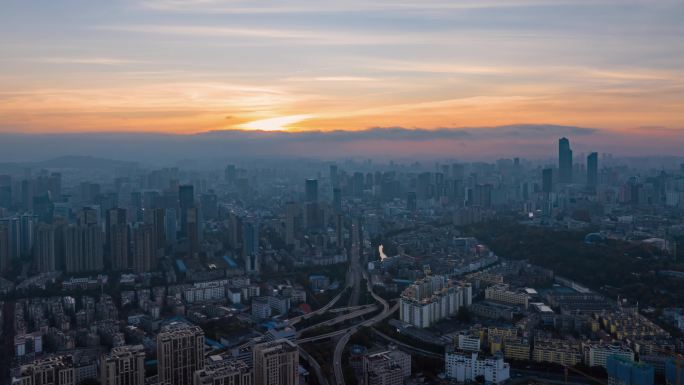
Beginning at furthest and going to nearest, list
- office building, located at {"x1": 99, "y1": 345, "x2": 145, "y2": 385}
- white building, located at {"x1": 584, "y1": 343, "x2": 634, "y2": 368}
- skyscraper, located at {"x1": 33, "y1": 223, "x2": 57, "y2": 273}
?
1. skyscraper, located at {"x1": 33, "y1": 223, "x2": 57, "y2": 273}
2. white building, located at {"x1": 584, "y1": 343, "x2": 634, "y2": 368}
3. office building, located at {"x1": 99, "y1": 345, "x2": 145, "y2": 385}

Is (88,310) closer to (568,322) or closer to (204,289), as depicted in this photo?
(204,289)

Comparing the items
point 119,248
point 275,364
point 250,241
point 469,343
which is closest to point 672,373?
→ point 469,343

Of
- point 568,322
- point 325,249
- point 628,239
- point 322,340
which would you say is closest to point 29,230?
point 325,249

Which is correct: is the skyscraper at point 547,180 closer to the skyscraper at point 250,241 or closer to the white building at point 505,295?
the skyscraper at point 250,241

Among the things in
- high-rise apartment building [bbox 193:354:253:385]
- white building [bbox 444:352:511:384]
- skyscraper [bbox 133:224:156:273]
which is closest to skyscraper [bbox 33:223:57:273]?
skyscraper [bbox 133:224:156:273]

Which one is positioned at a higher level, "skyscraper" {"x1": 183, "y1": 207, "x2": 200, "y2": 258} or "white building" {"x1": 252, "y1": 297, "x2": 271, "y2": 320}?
"skyscraper" {"x1": 183, "y1": 207, "x2": 200, "y2": 258}

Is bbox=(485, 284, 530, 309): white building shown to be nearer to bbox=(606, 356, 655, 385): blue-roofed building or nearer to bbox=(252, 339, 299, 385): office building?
bbox=(606, 356, 655, 385): blue-roofed building

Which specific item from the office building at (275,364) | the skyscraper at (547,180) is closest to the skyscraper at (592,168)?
the skyscraper at (547,180)
